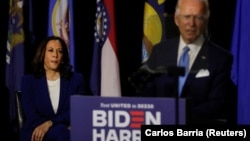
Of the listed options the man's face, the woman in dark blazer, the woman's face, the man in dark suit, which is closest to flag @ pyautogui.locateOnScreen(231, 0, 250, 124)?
the man in dark suit

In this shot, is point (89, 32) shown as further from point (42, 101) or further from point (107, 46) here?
point (42, 101)

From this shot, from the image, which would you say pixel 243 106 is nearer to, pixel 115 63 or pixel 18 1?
pixel 115 63

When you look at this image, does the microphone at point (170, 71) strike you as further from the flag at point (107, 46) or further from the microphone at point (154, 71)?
the flag at point (107, 46)

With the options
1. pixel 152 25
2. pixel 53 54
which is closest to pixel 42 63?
pixel 53 54

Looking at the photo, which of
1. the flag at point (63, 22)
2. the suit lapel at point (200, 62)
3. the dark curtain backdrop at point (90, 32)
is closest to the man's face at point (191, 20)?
the suit lapel at point (200, 62)

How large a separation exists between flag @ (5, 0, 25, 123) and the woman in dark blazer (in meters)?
0.97

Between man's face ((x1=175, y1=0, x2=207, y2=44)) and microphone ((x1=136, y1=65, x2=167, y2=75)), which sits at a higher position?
man's face ((x1=175, y1=0, x2=207, y2=44))

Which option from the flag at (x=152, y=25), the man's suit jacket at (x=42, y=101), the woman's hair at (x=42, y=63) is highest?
the flag at (x=152, y=25)

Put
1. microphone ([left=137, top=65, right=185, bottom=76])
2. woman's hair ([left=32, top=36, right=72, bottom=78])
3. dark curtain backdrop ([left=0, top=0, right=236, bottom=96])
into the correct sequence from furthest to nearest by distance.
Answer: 1. dark curtain backdrop ([left=0, top=0, right=236, bottom=96])
2. woman's hair ([left=32, top=36, right=72, bottom=78])
3. microphone ([left=137, top=65, right=185, bottom=76])

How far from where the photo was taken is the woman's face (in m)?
A: 3.38

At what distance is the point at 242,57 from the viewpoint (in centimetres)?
371

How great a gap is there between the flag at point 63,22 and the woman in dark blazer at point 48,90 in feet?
2.36

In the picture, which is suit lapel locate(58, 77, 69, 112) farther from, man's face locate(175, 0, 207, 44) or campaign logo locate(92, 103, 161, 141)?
campaign logo locate(92, 103, 161, 141)

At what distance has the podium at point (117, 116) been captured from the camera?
6.07ft
